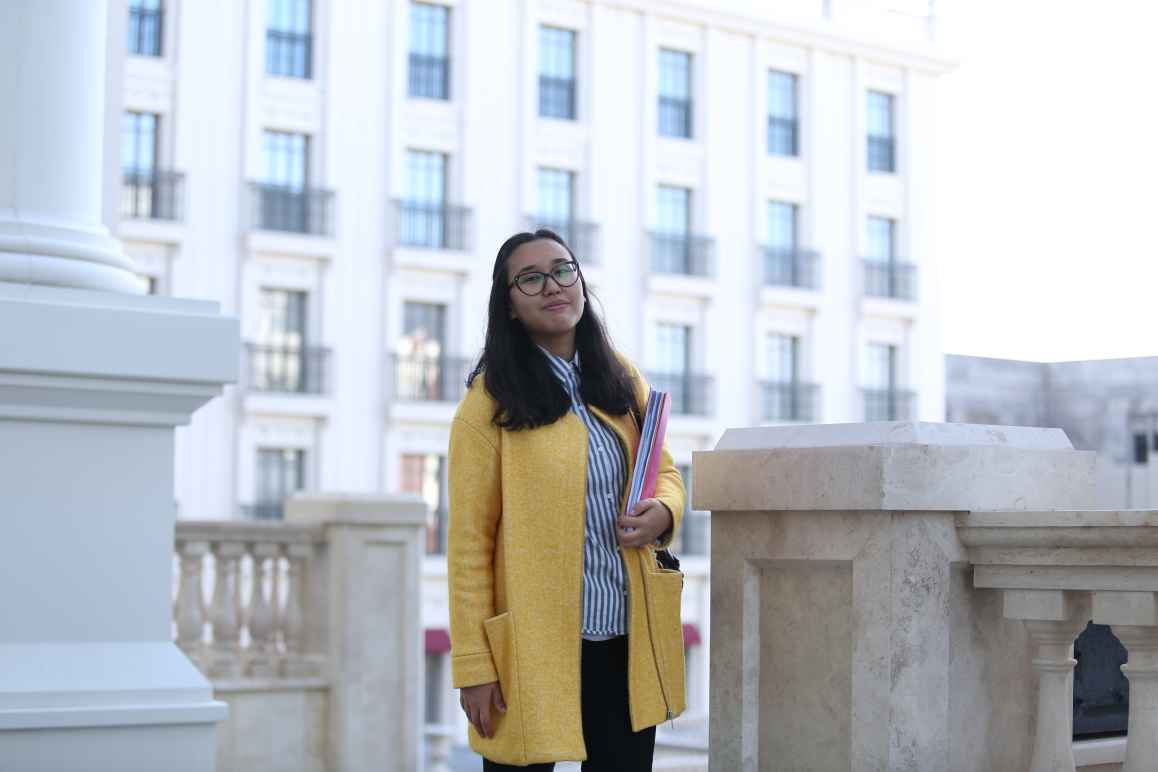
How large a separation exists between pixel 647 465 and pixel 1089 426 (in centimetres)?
3377

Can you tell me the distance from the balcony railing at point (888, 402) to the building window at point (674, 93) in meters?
6.38

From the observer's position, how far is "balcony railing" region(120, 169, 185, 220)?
1017 inches

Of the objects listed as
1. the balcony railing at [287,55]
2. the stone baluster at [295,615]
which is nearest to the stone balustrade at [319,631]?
the stone baluster at [295,615]

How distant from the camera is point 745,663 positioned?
3.44 m

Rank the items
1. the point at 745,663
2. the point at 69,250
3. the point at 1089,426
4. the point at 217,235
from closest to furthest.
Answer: the point at 69,250
the point at 745,663
the point at 217,235
the point at 1089,426

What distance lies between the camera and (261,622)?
718cm

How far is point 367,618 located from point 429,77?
72.4ft

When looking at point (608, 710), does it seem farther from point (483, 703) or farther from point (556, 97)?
point (556, 97)

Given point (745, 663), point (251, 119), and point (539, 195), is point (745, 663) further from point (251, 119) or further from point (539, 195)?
point (539, 195)

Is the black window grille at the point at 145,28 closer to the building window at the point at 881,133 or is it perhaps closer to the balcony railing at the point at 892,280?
the balcony railing at the point at 892,280

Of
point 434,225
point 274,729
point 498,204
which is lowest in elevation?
point 274,729

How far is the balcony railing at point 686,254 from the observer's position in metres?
30.4

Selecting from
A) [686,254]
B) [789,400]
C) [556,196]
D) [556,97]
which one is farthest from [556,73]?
[789,400]

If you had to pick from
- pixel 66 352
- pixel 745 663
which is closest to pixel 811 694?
pixel 745 663
